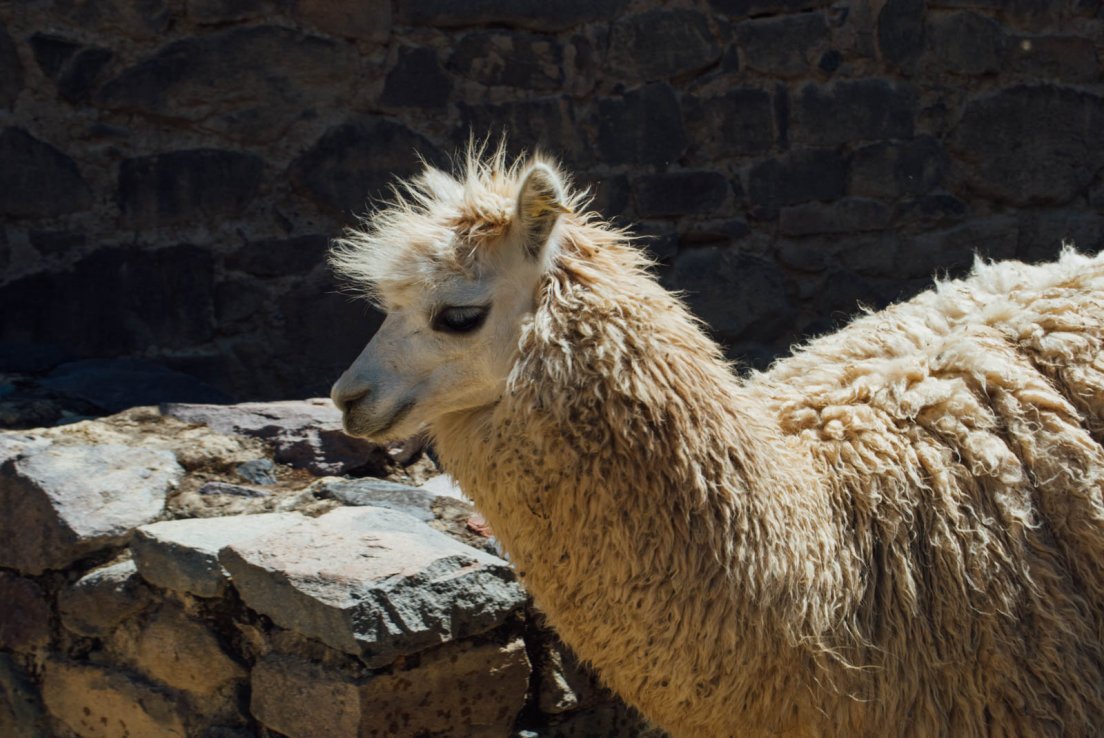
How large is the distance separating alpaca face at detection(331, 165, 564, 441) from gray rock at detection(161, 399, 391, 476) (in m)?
1.04

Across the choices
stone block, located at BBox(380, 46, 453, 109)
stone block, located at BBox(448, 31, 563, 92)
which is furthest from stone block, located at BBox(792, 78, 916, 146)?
stone block, located at BBox(380, 46, 453, 109)

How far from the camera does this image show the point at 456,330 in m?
2.38

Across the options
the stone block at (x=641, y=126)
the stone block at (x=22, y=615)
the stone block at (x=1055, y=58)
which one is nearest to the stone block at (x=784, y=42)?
the stone block at (x=641, y=126)

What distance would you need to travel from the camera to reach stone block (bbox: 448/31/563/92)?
4609 mm

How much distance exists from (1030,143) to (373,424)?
3.58m

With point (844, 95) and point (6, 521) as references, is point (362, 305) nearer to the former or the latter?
point (6, 521)

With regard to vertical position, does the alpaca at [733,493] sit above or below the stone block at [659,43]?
below

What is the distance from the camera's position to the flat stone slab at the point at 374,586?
248 cm

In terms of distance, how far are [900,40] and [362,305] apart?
2.38m

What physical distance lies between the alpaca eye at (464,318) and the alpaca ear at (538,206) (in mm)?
149

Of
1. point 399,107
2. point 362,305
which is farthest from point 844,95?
point 362,305

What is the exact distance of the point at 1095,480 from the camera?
233 cm

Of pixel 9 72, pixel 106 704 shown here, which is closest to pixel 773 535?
pixel 106 704

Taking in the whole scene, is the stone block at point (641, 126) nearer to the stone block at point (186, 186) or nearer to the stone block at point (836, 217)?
the stone block at point (836, 217)
